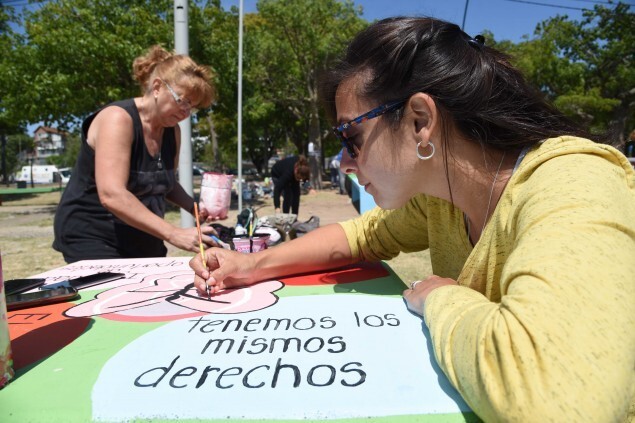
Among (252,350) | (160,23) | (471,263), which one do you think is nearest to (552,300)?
(471,263)

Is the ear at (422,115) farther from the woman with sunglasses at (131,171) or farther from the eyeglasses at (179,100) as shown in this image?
the eyeglasses at (179,100)

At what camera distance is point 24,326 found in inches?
41.9

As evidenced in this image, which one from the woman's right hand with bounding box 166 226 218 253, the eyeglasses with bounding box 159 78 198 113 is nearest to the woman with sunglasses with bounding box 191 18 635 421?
the woman's right hand with bounding box 166 226 218 253

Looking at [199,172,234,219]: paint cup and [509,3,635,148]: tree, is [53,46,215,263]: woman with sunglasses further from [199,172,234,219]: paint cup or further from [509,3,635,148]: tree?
[509,3,635,148]: tree

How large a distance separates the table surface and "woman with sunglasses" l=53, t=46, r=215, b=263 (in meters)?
0.53

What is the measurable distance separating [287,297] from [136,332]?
0.41 m

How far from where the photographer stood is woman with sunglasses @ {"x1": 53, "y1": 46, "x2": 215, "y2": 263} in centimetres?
177

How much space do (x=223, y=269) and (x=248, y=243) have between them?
634 millimetres

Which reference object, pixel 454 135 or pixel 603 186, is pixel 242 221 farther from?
pixel 603 186

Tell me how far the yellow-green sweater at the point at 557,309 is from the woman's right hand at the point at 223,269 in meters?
0.68

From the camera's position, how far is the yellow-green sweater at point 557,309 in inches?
21.7

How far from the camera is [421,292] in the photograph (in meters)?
1.08

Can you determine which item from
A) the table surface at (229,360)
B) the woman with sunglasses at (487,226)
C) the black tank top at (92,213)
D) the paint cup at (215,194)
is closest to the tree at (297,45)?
the paint cup at (215,194)

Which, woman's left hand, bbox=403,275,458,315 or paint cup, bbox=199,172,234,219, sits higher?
paint cup, bbox=199,172,234,219
